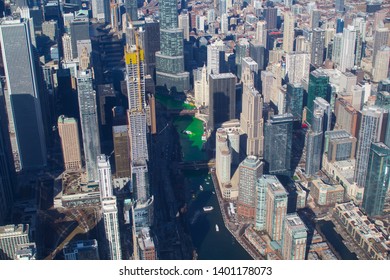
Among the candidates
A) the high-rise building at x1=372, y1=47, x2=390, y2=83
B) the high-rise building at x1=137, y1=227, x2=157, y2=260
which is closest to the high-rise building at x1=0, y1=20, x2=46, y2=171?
the high-rise building at x1=137, y1=227, x2=157, y2=260

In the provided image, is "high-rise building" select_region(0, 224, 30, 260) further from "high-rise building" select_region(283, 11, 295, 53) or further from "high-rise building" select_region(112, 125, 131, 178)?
"high-rise building" select_region(283, 11, 295, 53)

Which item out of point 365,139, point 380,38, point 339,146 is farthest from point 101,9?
point 365,139

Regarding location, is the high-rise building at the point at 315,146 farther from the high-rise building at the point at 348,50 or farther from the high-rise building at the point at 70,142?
the high-rise building at the point at 348,50

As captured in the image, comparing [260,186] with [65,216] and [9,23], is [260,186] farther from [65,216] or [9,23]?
[9,23]

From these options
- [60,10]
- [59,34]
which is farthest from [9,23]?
[60,10]

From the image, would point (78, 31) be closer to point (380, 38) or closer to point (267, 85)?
point (267, 85)

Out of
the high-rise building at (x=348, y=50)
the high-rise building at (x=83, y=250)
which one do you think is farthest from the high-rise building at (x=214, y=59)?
the high-rise building at (x=83, y=250)
